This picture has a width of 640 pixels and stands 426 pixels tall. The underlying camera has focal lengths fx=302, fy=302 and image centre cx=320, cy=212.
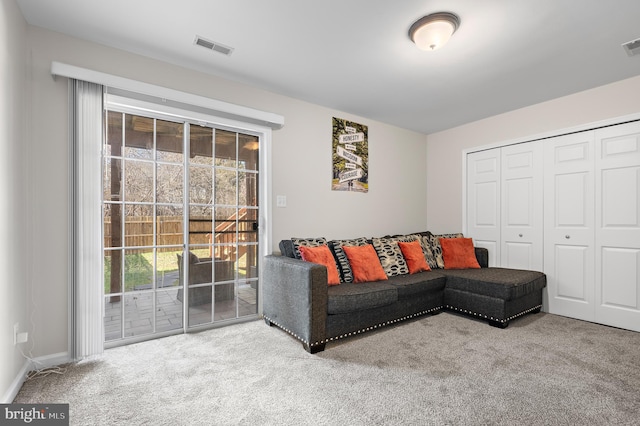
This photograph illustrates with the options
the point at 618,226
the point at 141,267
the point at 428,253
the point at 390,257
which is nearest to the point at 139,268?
the point at 141,267

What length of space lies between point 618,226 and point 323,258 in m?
3.06

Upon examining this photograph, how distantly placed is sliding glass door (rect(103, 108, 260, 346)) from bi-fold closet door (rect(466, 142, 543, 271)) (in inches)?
122

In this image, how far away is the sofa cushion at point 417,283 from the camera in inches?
121

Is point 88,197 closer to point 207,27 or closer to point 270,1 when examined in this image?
point 207,27

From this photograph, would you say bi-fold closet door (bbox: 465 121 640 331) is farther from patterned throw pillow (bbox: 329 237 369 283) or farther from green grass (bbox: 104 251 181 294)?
green grass (bbox: 104 251 181 294)

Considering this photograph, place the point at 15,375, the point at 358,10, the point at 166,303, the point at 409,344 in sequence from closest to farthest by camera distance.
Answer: the point at 15,375 < the point at 358,10 < the point at 409,344 < the point at 166,303

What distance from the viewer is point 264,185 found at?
333 centimetres

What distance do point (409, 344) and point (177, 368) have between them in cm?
186

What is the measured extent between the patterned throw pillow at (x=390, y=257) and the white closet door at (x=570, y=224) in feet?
5.66

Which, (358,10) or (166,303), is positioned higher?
(358,10)

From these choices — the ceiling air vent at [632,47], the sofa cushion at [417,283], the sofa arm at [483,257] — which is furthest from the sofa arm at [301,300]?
the ceiling air vent at [632,47]

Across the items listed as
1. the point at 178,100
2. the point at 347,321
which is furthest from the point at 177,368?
the point at 178,100

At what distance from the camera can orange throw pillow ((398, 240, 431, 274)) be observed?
145 inches

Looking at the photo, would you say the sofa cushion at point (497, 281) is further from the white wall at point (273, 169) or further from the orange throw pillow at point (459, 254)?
the white wall at point (273, 169)
